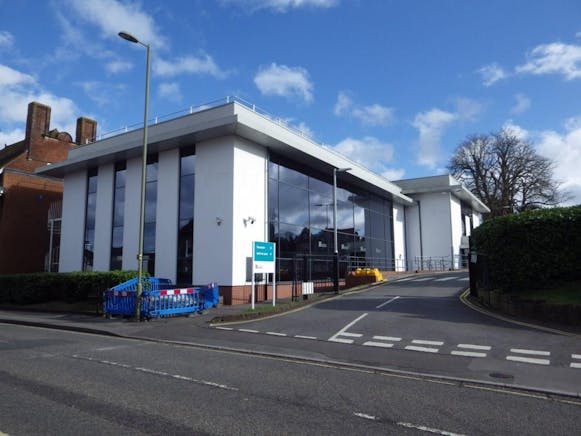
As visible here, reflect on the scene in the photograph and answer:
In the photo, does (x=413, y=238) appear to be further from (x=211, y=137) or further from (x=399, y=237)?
(x=211, y=137)

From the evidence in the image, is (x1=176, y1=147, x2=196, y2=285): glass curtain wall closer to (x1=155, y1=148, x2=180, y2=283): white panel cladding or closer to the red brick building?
(x1=155, y1=148, x2=180, y2=283): white panel cladding

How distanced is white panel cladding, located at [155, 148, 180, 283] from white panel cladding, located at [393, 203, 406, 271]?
23.7 m

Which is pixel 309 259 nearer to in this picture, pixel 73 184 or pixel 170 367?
pixel 73 184

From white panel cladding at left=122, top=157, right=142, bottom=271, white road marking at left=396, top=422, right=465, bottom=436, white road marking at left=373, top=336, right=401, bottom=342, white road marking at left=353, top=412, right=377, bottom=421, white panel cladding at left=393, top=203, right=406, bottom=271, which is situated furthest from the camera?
white panel cladding at left=393, top=203, right=406, bottom=271

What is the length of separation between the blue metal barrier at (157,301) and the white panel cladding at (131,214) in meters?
5.61

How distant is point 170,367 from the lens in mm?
8383

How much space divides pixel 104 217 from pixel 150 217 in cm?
378

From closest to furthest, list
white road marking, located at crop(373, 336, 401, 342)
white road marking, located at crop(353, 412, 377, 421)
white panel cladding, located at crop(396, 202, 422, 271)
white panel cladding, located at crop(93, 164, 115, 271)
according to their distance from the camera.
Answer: white road marking, located at crop(353, 412, 377, 421)
white road marking, located at crop(373, 336, 401, 342)
white panel cladding, located at crop(93, 164, 115, 271)
white panel cladding, located at crop(396, 202, 422, 271)

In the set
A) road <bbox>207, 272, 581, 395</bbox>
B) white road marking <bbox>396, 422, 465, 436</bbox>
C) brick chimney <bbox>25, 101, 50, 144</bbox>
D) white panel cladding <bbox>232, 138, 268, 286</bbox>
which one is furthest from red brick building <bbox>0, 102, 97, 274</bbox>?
white road marking <bbox>396, 422, 465, 436</bbox>

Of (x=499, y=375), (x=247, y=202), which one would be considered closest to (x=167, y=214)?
(x=247, y=202)

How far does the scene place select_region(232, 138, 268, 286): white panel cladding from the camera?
20.8m

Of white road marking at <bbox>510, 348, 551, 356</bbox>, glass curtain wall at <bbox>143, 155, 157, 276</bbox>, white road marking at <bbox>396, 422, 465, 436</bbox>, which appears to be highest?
glass curtain wall at <bbox>143, 155, 157, 276</bbox>

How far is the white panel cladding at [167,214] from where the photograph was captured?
2242 centimetres

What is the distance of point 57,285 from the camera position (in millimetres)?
22516
